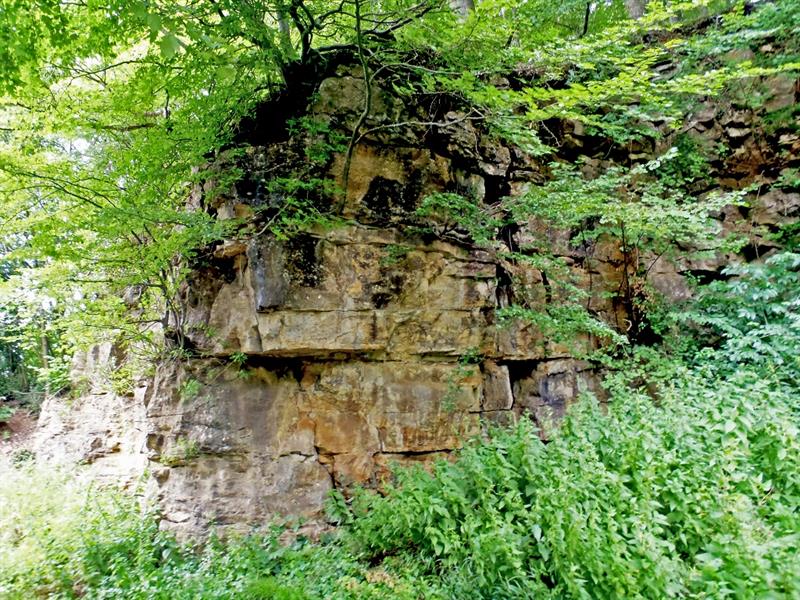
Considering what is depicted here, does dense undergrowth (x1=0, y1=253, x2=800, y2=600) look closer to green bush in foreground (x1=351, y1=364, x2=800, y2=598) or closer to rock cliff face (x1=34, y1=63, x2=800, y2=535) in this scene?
green bush in foreground (x1=351, y1=364, x2=800, y2=598)

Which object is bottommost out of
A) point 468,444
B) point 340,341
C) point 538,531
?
point 538,531

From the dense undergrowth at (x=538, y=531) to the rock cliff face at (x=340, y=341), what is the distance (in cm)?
50

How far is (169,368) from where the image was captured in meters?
4.67

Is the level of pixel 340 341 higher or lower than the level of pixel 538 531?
higher

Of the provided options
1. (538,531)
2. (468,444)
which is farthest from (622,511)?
(468,444)

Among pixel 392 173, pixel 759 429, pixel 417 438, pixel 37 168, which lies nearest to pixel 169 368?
pixel 37 168

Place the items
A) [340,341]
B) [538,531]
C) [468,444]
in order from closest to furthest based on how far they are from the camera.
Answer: [538,531] < [468,444] < [340,341]

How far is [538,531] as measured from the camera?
9.04ft

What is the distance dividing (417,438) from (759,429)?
120 inches

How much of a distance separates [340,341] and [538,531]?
8.52 feet

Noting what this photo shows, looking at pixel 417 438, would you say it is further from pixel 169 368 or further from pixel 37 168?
pixel 37 168

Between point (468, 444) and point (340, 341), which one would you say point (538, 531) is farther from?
point (340, 341)

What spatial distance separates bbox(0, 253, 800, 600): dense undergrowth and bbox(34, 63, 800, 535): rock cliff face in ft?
1.64

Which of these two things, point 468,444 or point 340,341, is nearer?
point 468,444
